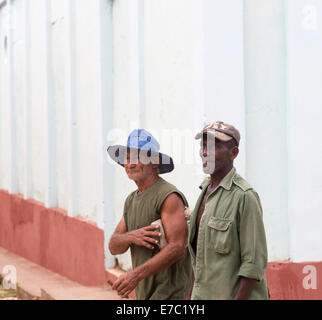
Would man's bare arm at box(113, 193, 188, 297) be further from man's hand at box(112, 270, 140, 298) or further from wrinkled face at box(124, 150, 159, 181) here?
wrinkled face at box(124, 150, 159, 181)

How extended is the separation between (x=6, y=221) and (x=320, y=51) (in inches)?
323

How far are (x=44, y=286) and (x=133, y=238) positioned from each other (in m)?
4.93

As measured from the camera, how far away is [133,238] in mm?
3736

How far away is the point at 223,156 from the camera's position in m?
3.33

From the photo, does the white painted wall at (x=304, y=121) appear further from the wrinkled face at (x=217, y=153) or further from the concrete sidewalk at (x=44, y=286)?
the wrinkled face at (x=217, y=153)

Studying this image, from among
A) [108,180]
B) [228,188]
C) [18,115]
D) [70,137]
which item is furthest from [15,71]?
[228,188]

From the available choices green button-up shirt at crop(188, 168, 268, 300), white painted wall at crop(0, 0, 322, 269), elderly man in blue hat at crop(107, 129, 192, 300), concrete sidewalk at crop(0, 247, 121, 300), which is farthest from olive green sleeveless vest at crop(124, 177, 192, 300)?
concrete sidewalk at crop(0, 247, 121, 300)

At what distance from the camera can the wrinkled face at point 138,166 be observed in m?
3.82

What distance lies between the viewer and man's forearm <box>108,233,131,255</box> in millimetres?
3787

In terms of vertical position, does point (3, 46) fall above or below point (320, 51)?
above

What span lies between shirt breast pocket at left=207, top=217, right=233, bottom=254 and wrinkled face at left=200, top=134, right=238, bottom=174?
0.97 ft

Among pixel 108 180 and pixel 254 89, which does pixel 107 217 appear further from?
pixel 254 89

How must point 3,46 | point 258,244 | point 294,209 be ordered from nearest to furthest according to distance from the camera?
1. point 258,244
2. point 294,209
3. point 3,46
